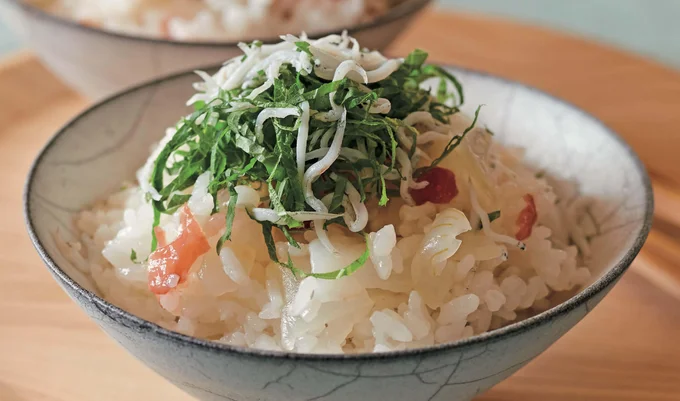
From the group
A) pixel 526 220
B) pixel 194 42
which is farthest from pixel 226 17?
pixel 526 220

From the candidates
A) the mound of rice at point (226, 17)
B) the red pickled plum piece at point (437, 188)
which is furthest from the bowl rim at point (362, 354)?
the mound of rice at point (226, 17)

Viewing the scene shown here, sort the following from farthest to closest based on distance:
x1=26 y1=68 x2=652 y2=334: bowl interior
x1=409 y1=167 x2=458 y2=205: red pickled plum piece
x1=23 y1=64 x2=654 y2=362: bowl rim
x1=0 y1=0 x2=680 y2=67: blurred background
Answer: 1. x1=0 y1=0 x2=680 y2=67: blurred background
2. x1=26 y1=68 x2=652 y2=334: bowl interior
3. x1=409 y1=167 x2=458 y2=205: red pickled plum piece
4. x1=23 y1=64 x2=654 y2=362: bowl rim

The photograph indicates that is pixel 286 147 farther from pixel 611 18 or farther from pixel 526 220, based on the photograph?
pixel 611 18

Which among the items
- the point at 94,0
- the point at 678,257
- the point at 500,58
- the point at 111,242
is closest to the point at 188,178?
the point at 111,242

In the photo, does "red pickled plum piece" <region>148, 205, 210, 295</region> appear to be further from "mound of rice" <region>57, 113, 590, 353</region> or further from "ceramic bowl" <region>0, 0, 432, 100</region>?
"ceramic bowl" <region>0, 0, 432, 100</region>

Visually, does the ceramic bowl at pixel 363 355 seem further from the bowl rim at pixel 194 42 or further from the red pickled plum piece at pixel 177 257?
the bowl rim at pixel 194 42

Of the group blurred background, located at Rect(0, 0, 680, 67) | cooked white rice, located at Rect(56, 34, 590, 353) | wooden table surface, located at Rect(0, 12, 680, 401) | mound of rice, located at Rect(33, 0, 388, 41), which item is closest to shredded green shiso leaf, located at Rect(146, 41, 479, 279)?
cooked white rice, located at Rect(56, 34, 590, 353)

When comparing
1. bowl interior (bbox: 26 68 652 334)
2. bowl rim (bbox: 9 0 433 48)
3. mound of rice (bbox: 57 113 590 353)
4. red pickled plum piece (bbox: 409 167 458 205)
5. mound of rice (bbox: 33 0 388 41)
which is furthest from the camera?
mound of rice (bbox: 33 0 388 41)
